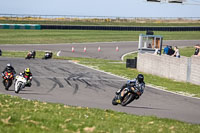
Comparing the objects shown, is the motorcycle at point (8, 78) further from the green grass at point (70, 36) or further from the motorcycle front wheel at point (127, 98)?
the green grass at point (70, 36)

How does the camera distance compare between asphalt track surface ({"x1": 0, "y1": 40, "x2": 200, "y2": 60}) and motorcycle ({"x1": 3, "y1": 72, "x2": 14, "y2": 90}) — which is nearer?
motorcycle ({"x1": 3, "y1": 72, "x2": 14, "y2": 90})

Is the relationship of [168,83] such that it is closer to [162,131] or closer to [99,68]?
[99,68]

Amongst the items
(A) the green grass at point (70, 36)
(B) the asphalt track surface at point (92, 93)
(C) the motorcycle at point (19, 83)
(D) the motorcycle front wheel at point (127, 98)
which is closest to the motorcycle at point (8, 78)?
(B) the asphalt track surface at point (92, 93)

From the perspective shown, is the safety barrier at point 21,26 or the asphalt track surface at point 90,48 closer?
the asphalt track surface at point 90,48

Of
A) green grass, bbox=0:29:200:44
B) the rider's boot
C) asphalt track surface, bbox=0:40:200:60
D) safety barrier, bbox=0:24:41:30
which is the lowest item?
asphalt track surface, bbox=0:40:200:60

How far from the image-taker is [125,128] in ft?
33.3

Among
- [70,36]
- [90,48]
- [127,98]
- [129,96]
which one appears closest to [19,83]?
[127,98]

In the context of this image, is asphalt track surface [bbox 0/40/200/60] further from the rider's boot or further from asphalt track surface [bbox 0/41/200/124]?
the rider's boot

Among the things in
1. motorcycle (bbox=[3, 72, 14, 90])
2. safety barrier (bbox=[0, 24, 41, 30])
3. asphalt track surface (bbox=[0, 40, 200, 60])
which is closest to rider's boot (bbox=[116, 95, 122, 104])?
motorcycle (bbox=[3, 72, 14, 90])

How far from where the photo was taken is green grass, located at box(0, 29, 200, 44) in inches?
2499

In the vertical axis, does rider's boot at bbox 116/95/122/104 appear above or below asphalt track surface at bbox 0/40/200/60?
above

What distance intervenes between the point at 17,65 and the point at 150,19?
8668cm

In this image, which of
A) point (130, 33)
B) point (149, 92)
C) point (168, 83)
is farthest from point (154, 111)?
point (130, 33)

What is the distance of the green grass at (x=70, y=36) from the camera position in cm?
6348
